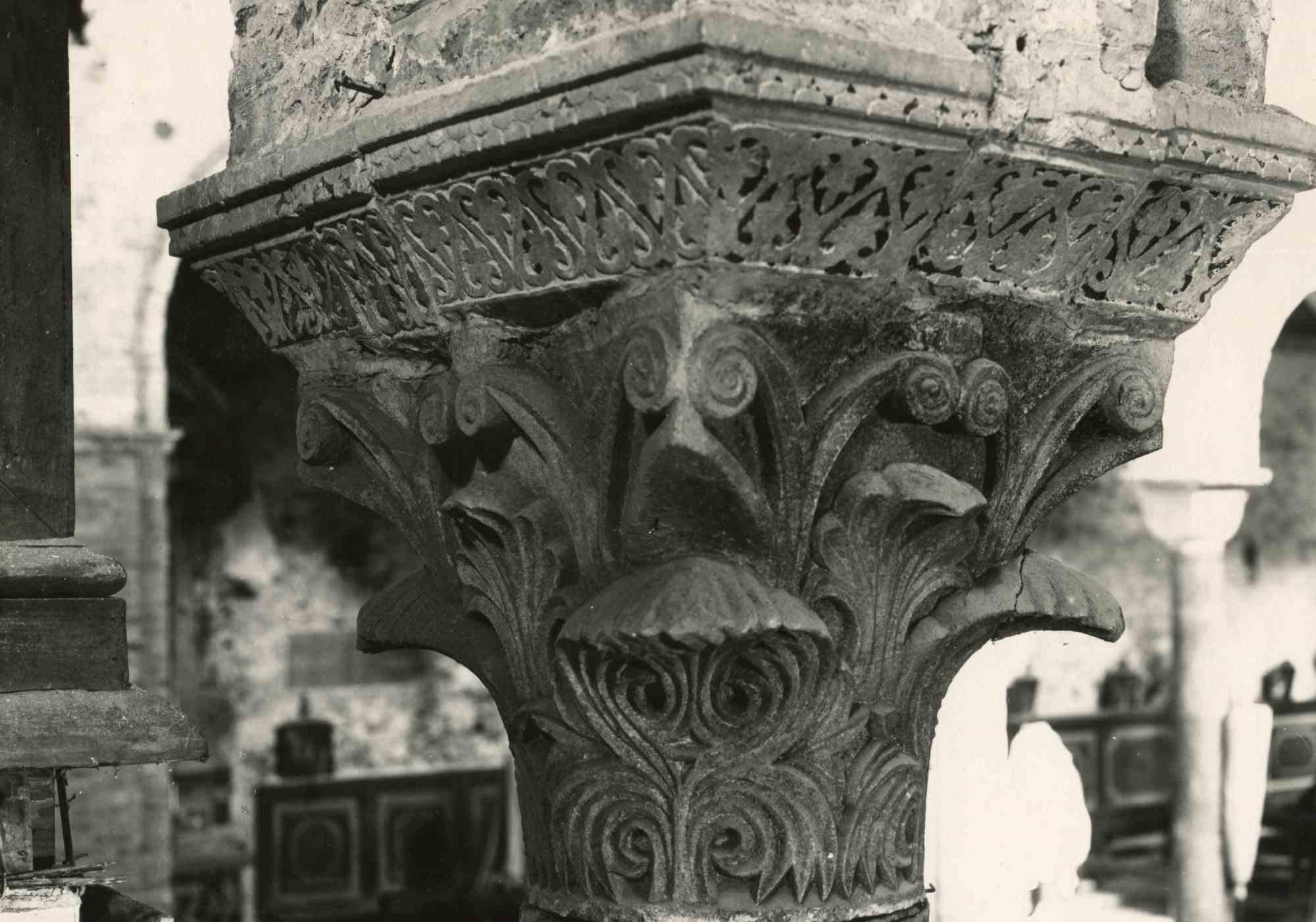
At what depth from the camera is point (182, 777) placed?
8477mm

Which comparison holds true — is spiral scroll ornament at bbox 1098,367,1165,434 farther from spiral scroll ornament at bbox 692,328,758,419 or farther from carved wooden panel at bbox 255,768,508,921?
carved wooden panel at bbox 255,768,508,921

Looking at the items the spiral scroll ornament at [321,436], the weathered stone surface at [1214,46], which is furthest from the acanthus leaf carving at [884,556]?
the spiral scroll ornament at [321,436]

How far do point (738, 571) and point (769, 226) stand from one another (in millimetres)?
325

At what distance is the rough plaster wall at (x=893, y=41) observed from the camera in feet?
4.75

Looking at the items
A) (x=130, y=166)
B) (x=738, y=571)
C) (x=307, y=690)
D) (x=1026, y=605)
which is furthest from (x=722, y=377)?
(x=307, y=690)

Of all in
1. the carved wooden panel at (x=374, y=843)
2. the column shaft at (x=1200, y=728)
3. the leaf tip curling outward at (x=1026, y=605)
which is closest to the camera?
the leaf tip curling outward at (x=1026, y=605)

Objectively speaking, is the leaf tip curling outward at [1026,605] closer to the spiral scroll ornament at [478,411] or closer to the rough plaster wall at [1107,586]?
the spiral scroll ornament at [478,411]

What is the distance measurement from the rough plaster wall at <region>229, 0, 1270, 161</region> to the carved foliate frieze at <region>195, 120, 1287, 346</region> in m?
0.07

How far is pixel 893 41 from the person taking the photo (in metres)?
1.42

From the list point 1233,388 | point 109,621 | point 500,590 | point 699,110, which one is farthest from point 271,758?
point 699,110

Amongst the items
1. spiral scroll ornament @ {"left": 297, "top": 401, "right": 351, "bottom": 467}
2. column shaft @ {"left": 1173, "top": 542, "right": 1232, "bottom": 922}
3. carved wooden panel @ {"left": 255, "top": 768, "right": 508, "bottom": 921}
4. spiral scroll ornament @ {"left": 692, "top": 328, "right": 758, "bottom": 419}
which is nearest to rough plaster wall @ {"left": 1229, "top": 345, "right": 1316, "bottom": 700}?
column shaft @ {"left": 1173, "top": 542, "right": 1232, "bottom": 922}

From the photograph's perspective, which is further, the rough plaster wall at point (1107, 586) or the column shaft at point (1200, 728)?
the rough plaster wall at point (1107, 586)

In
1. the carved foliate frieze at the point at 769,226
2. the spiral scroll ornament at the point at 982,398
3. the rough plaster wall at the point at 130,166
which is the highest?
the rough plaster wall at the point at 130,166

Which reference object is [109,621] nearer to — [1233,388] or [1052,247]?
[1052,247]
